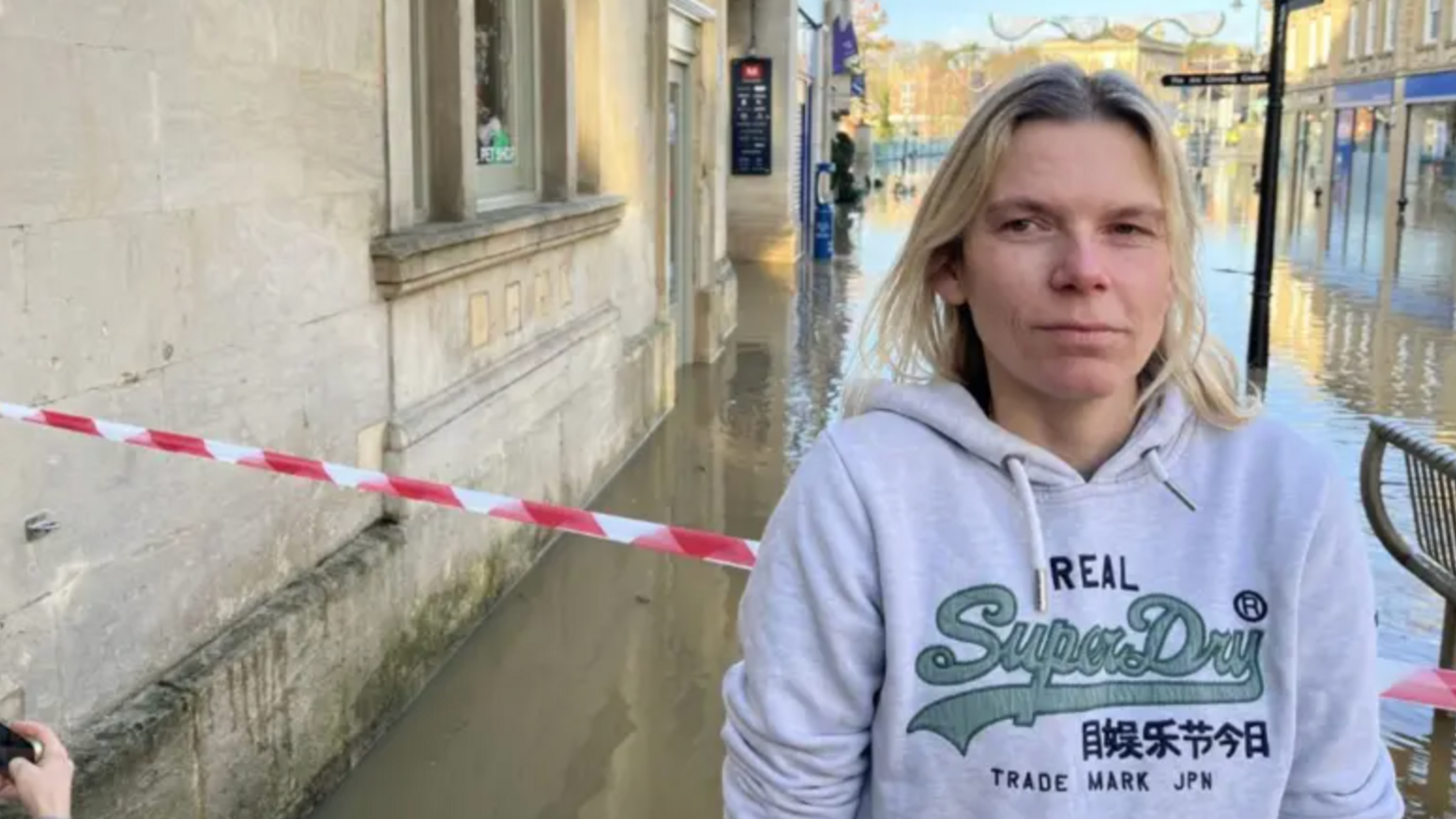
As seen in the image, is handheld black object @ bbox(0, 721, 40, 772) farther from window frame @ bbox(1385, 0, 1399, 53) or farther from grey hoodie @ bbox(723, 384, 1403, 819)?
window frame @ bbox(1385, 0, 1399, 53)

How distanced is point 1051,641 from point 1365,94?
53.5m

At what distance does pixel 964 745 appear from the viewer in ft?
4.59

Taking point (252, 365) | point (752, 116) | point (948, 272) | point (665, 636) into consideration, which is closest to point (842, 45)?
point (752, 116)

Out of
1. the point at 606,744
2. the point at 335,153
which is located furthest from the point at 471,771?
the point at 335,153

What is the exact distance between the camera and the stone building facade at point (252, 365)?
323 centimetres

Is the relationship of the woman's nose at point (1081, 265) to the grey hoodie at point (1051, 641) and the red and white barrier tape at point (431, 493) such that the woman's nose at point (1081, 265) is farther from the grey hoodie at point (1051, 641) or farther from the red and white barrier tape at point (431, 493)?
the red and white barrier tape at point (431, 493)

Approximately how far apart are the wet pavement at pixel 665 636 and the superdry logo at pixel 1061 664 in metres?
1.82

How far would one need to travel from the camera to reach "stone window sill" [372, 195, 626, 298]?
5086 mm

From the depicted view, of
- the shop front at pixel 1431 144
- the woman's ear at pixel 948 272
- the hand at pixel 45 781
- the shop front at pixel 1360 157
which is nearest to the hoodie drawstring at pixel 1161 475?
the woman's ear at pixel 948 272

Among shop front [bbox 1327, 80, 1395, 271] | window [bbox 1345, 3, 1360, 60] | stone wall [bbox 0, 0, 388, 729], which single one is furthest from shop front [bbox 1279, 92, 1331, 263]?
stone wall [bbox 0, 0, 388, 729]

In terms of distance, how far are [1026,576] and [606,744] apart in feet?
12.0

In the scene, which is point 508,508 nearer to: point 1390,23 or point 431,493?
point 431,493

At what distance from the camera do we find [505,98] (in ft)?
24.6

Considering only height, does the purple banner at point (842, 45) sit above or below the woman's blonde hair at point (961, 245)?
above
